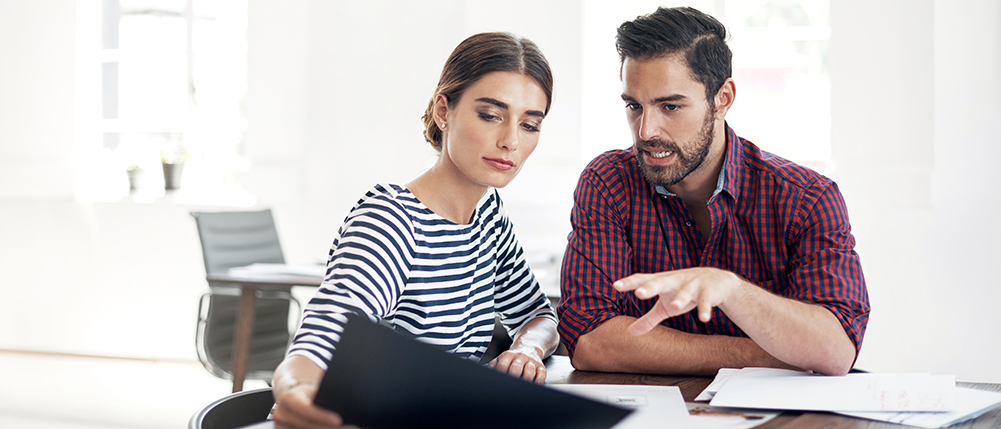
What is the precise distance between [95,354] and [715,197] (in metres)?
4.75

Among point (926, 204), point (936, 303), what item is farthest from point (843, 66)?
point (936, 303)

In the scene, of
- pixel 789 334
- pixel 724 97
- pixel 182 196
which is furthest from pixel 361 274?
pixel 182 196

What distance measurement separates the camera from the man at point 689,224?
1385mm

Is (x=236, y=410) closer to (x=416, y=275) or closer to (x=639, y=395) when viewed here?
(x=416, y=275)

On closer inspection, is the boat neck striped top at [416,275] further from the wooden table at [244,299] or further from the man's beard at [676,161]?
the wooden table at [244,299]

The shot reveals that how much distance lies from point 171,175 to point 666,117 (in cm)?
Answer: 421

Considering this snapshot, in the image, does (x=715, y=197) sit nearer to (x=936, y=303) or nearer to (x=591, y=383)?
(x=591, y=383)

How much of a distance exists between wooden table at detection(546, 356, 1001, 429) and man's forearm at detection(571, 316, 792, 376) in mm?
23

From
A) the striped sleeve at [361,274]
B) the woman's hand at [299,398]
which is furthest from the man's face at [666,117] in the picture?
the woman's hand at [299,398]

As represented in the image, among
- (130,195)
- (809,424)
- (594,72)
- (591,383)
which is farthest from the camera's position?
(130,195)

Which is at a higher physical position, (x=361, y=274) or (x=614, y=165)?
(x=614, y=165)

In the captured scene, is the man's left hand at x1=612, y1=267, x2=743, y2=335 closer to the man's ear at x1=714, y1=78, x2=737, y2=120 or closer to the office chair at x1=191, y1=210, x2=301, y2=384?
the man's ear at x1=714, y1=78, x2=737, y2=120

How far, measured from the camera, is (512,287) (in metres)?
1.61

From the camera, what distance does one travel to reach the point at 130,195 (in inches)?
200
